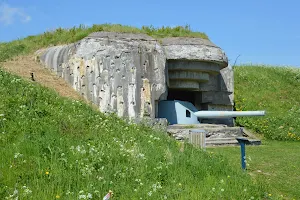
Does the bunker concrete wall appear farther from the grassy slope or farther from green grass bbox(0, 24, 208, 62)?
the grassy slope

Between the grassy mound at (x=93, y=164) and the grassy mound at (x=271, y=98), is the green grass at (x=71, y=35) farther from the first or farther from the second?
the grassy mound at (x=93, y=164)

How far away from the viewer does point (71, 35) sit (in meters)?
13.9

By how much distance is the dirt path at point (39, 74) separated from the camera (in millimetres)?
11812

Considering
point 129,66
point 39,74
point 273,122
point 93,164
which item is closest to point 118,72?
point 129,66

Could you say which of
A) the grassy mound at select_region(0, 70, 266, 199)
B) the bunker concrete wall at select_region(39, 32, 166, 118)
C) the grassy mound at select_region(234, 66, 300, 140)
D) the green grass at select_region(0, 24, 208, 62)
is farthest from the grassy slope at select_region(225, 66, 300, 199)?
the green grass at select_region(0, 24, 208, 62)

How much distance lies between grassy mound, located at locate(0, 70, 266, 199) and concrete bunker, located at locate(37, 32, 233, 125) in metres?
4.31

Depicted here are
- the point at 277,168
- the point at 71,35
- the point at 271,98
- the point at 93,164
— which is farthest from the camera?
the point at 271,98

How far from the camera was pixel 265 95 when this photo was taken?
65.7 feet

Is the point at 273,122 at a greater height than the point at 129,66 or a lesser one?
lesser

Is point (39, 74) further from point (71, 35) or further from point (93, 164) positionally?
point (93, 164)

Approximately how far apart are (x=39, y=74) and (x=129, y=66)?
2834 mm

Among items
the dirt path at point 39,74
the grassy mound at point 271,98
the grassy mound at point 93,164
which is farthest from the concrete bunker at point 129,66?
the grassy mound at point 93,164

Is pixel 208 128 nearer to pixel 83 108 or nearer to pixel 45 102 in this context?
pixel 83 108

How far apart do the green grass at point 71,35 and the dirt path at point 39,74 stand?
102cm
